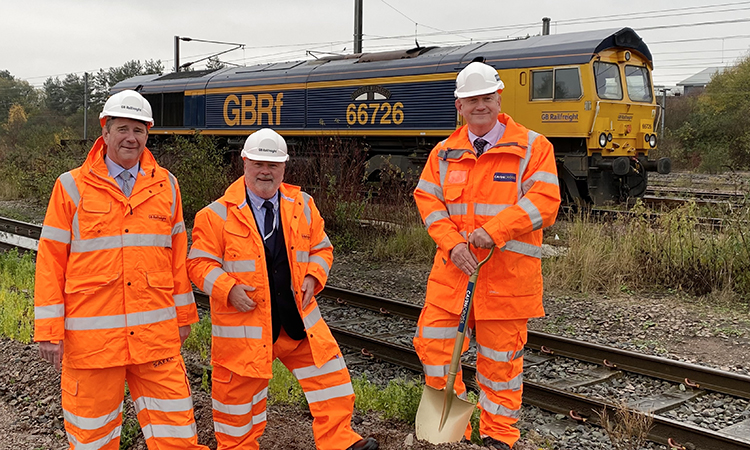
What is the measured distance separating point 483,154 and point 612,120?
11.0 meters

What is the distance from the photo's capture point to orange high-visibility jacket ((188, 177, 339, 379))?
3.64 metres

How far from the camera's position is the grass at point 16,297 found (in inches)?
258

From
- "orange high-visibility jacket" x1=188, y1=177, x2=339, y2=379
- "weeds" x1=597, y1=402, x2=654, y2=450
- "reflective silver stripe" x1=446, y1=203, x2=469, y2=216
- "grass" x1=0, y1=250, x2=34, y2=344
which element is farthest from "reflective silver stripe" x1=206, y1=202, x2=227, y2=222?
"grass" x1=0, y1=250, x2=34, y2=344

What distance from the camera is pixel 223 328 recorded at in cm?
372

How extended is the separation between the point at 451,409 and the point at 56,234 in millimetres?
2136

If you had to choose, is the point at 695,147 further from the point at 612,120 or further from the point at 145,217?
the point at 145,217

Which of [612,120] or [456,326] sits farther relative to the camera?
[612,120]

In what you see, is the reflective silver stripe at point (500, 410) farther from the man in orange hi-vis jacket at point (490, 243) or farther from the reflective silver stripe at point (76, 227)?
the reflective silver stripe at point (76, 227)

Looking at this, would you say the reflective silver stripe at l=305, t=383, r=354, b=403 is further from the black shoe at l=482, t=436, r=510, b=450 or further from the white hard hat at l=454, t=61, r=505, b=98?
the white hard hat at l=454, t=61, r=505, b=98

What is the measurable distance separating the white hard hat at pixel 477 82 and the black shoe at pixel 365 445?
1.85 m

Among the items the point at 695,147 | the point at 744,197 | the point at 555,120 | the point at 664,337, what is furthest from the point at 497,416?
the point at 695,147

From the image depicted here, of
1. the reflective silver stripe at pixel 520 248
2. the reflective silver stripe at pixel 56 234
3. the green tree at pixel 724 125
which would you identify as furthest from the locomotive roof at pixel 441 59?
the green tree at pixel 724 125

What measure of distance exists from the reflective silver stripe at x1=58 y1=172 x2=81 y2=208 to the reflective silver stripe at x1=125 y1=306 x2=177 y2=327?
0.58m

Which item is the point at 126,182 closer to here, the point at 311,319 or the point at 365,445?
the point at 311,319
